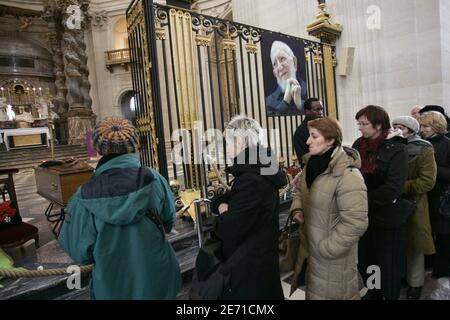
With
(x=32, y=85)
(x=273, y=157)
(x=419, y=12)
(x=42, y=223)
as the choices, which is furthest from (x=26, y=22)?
(x=273, y=157)

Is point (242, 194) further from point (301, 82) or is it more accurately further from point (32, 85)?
point (32, 85)

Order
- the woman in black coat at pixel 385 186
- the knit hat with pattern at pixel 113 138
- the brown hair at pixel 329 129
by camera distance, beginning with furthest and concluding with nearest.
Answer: the woman in black coat at pixel 385 186
the brown hair at pixel 329 129
the knit hat with pattern at pixel 113 138

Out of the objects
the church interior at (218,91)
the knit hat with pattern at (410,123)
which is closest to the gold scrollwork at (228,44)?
the church interior at (218,91)

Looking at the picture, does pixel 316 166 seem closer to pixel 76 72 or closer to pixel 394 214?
pixel 394 214

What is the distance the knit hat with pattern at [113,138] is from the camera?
1.71 m

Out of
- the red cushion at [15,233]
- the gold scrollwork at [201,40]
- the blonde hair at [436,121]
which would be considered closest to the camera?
the blonde hair at [436,121]

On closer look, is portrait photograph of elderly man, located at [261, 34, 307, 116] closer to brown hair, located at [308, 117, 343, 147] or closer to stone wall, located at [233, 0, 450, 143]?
stone wall, located at [233, 0, 450, 143]

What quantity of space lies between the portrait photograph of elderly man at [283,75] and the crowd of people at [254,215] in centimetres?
278

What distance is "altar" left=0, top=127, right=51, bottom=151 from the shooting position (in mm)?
14477

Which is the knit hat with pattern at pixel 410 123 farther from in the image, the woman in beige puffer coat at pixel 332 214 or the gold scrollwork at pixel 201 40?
the gold scrollwork at pixel 201 40

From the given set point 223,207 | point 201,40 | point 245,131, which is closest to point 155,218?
point 223,207

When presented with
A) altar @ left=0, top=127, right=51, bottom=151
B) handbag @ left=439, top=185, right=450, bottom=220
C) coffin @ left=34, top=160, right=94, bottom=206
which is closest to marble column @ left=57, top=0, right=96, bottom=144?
altar @ left=0, top=127, right=51, bottom=151

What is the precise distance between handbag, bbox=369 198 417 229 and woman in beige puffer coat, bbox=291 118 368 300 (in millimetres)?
568

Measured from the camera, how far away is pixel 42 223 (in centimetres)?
447
